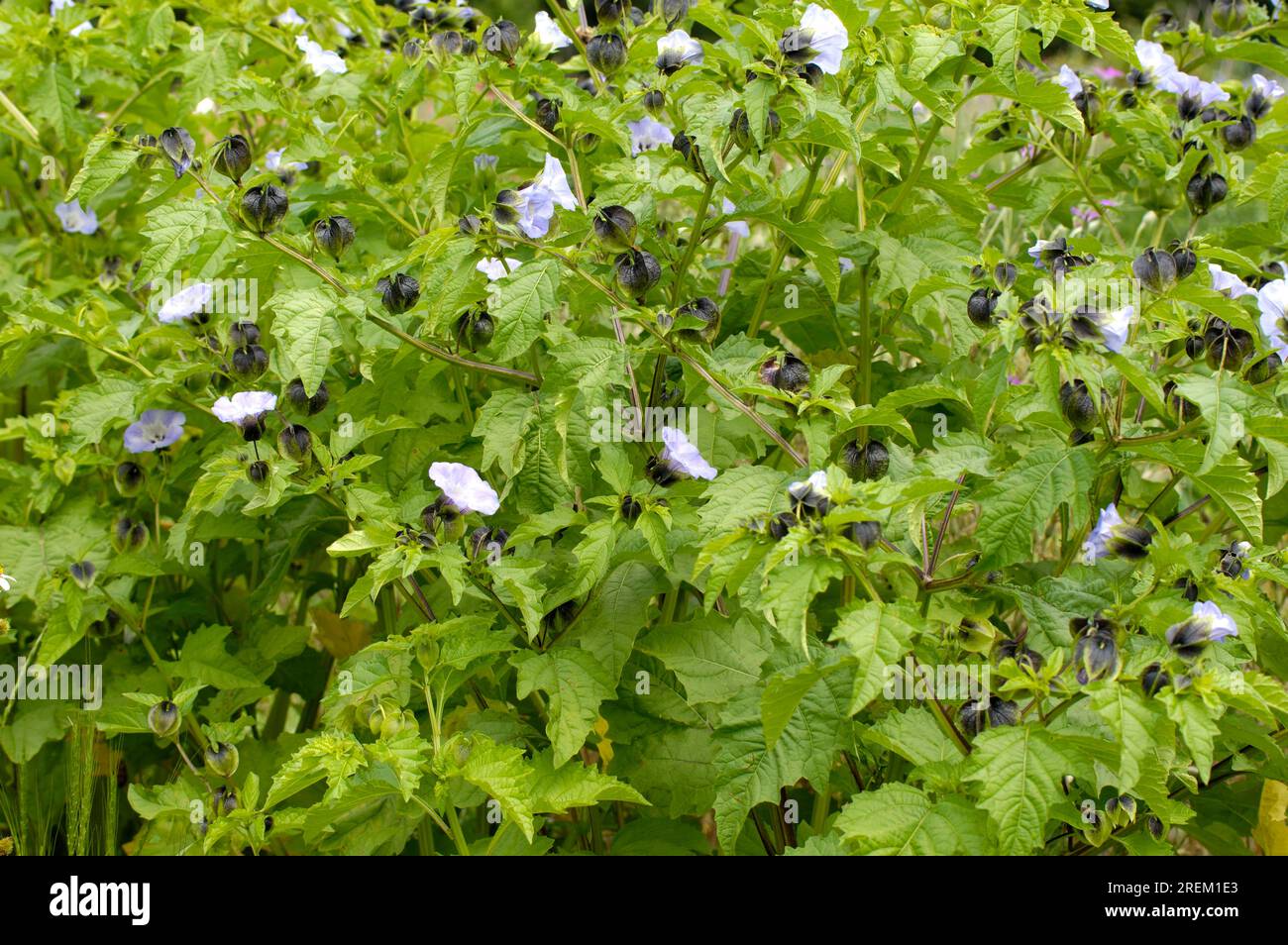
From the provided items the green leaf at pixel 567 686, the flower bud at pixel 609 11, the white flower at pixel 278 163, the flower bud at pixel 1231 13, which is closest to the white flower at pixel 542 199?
the flower bud at pixel 609 11

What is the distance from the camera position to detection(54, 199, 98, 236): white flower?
312 centimetres

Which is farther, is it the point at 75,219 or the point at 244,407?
the point at 75,219

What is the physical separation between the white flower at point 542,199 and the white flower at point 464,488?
1.40 feet

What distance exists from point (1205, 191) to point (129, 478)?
2168 millimetres

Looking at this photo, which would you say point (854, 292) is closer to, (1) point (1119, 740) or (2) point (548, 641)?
(2) point (548, 641)

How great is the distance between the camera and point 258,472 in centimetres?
203

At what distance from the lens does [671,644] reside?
2115 millimetres

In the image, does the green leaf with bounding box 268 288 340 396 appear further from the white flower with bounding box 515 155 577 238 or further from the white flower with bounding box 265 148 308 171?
the white flower with bounding box 265 148 308 171

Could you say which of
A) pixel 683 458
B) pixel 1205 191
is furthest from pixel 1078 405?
pixel 1205 191

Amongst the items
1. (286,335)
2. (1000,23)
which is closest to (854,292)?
(1000,23)

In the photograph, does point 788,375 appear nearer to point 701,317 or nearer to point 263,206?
point 701,317

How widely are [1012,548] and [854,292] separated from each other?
944mm

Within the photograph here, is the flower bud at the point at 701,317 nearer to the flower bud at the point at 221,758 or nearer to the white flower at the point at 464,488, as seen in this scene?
the white flower at the point at 464,488

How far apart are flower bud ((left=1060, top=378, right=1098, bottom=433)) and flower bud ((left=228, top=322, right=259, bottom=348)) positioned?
135 cm
